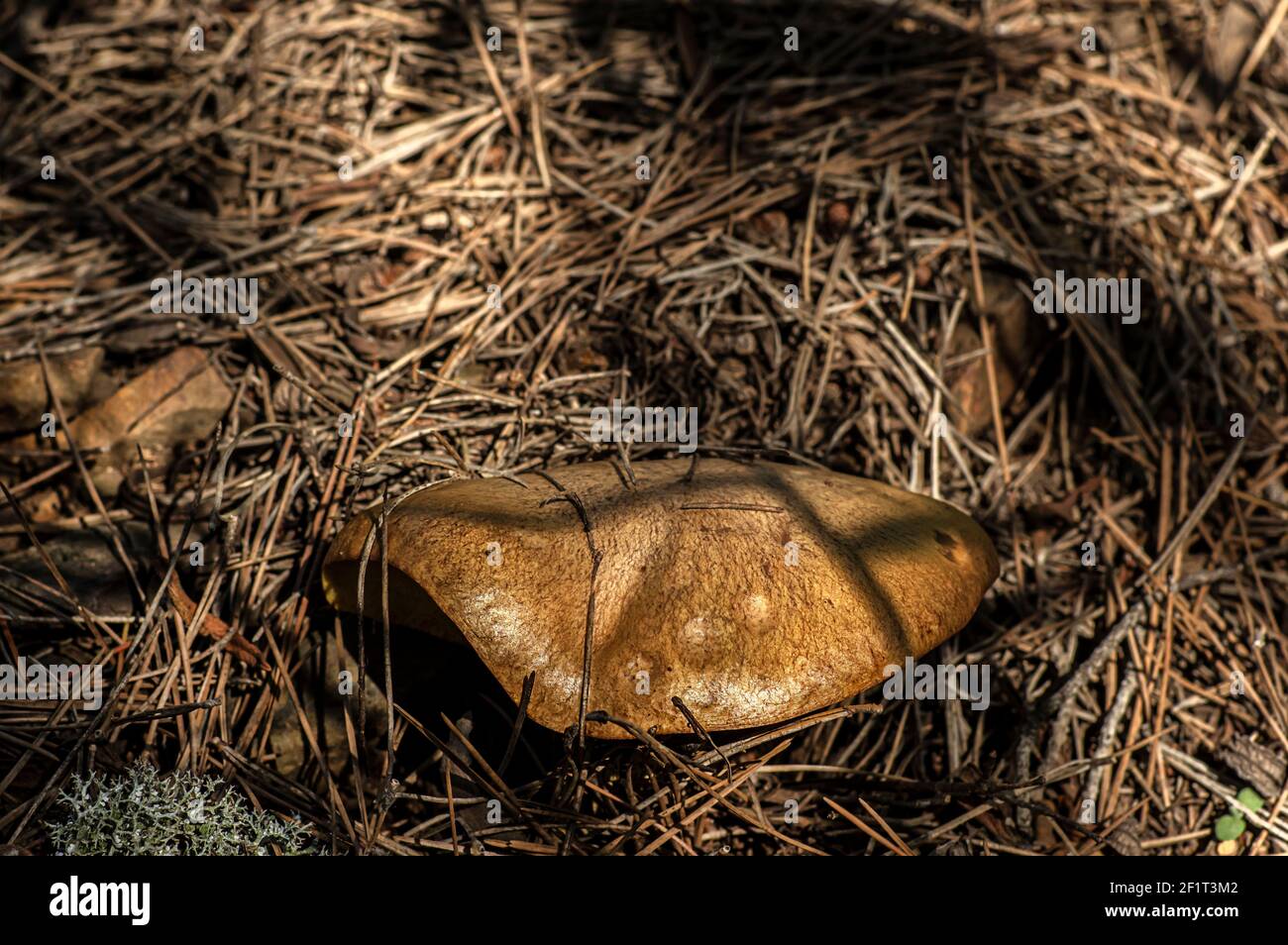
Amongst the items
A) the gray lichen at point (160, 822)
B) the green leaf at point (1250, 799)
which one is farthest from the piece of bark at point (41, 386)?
the green leaf at point (1250, 799)

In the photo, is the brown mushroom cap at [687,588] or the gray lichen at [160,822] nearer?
the brown mushroom cap at [687,588]

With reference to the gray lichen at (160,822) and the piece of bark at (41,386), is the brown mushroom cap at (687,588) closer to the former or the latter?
the gray lichen at (160,822)

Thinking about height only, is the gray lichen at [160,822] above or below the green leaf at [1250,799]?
above

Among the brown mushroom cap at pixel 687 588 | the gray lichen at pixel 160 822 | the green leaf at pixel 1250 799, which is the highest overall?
the brown mushroom cap at pixel 687 588

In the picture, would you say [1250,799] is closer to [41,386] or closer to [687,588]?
[687,588]

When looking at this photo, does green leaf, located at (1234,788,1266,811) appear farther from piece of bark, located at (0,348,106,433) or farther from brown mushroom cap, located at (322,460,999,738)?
piece of bark, located at (0,348,106,433)
